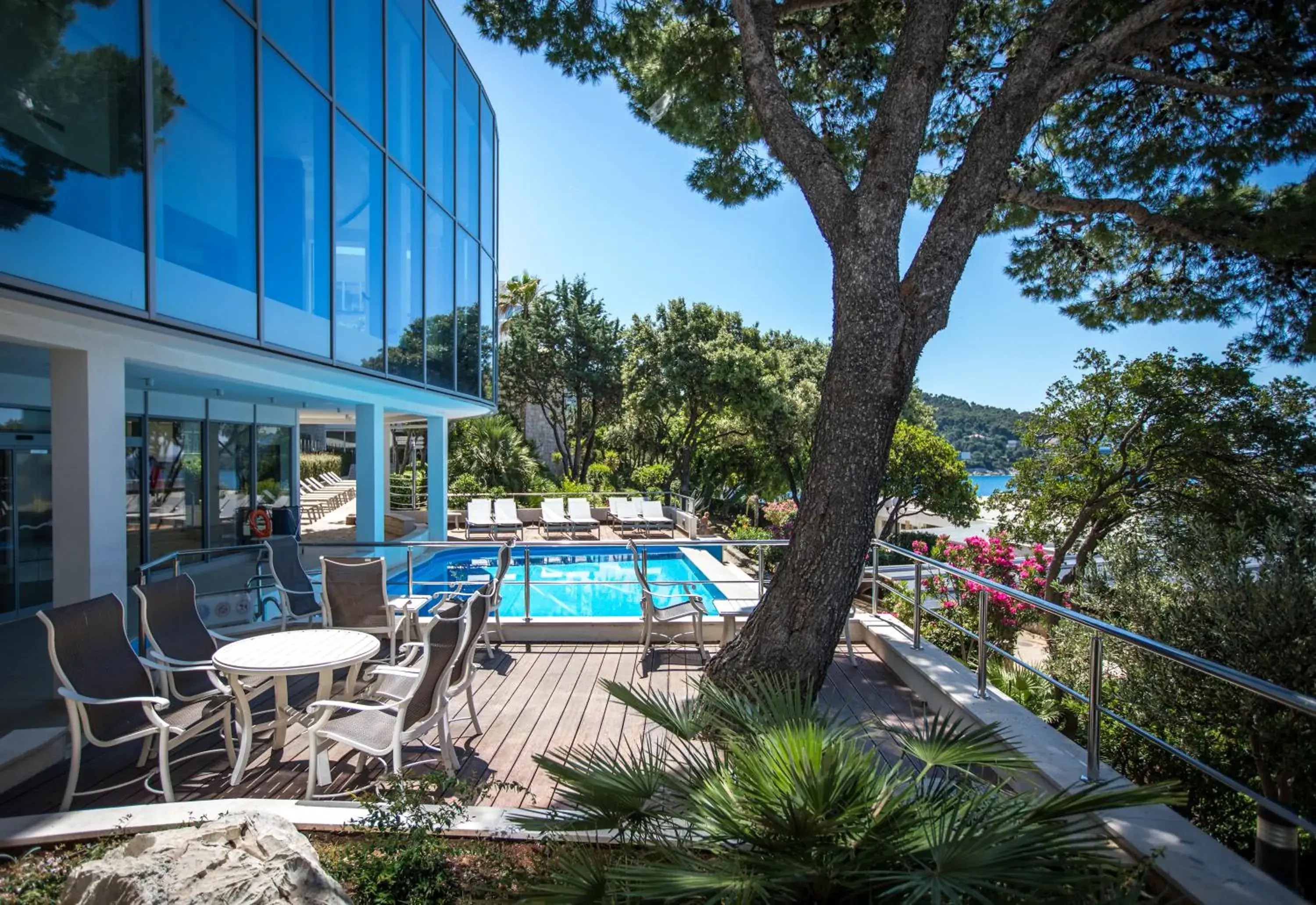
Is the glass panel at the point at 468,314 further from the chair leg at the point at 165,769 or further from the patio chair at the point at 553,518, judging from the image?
the chair leg at the point at 165,769

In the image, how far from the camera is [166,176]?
4.68 metres

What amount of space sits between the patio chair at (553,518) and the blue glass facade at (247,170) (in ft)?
22.1

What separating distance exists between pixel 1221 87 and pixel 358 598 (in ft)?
24.0

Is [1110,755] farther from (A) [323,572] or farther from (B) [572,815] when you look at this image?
(A) [323,572]

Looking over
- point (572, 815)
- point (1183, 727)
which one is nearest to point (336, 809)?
point (572, 815)

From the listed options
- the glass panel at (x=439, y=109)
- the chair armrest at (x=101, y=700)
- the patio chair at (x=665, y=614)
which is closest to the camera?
the chair armrest at (x=101, y=700)

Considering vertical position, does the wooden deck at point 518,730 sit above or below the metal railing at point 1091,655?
below

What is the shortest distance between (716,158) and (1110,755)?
6.09 metres

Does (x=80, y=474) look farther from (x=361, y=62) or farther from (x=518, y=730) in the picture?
(x=361, y=62)

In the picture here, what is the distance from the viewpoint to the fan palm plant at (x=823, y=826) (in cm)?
149

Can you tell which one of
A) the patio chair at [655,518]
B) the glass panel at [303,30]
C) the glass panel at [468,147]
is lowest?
the patio chair at [655,518]

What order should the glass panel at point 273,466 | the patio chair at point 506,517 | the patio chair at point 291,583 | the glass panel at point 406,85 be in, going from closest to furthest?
the patio chair at point 291,583 < the glass panel at point 406,85 < the glass panel at point 273,466 < the patio chair at point 506,517

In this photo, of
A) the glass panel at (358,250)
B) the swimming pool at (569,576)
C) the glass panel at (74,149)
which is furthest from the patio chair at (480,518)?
the glass panel at (74,149)

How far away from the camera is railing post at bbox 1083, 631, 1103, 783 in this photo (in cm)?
284
